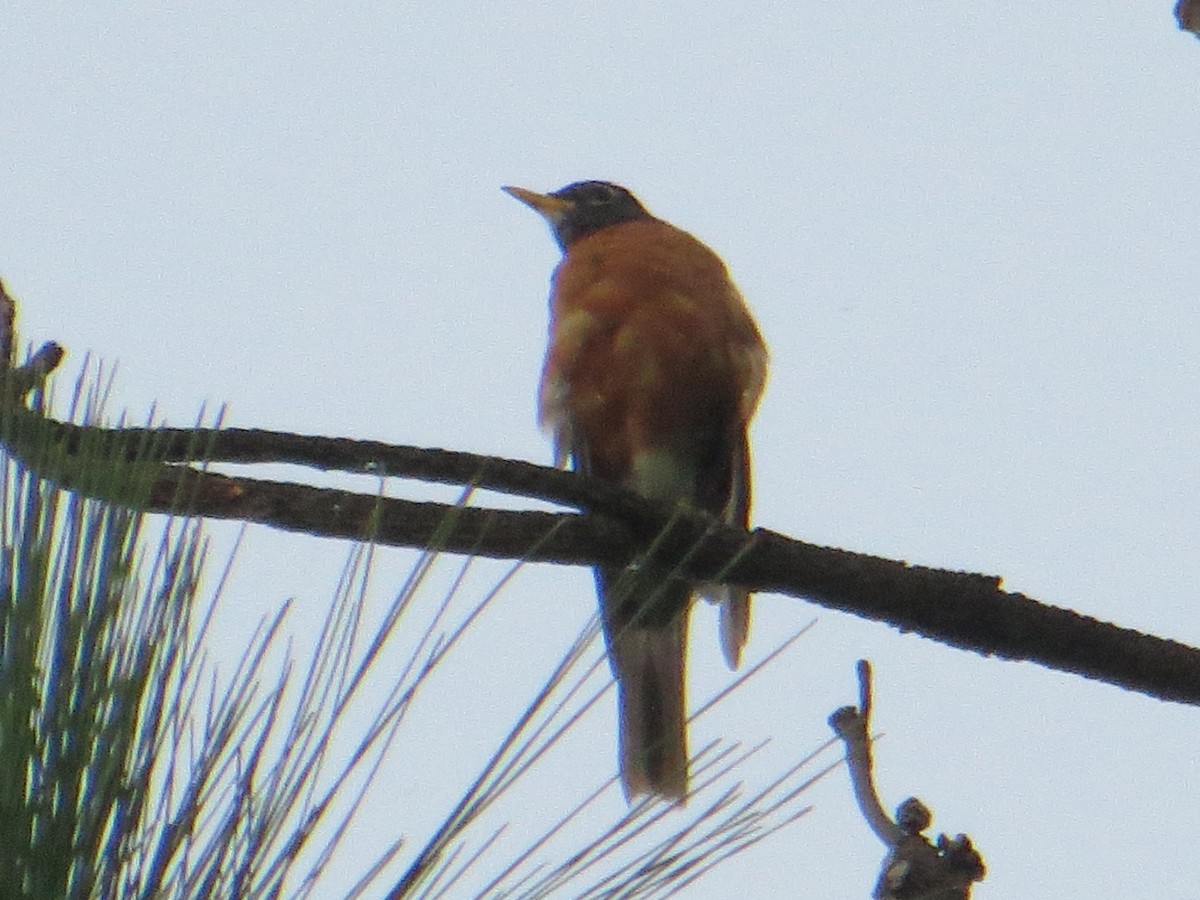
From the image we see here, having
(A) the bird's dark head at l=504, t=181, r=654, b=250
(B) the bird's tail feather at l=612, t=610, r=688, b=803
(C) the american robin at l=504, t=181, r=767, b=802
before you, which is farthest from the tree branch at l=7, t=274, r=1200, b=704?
(A) the bird's dark head at l=504, t=181, r=654, b=250

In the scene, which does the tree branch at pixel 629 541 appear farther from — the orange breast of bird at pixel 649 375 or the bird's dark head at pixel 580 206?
the bird's dark head at pixel 580 206

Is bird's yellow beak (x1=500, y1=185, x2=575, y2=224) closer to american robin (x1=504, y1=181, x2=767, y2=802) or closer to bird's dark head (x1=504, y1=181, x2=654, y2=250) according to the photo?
bird's dark head (x1=504, y1=181, x2=654, y2=250)

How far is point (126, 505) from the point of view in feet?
4.94

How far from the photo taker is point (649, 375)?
4.00 meters

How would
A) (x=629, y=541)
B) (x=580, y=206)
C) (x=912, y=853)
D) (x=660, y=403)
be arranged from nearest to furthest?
(x=912, y=853)
(x=629, y=541)
(x=660, y=403)
(x=580, y=206)

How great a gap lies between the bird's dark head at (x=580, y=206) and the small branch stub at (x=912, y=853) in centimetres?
369

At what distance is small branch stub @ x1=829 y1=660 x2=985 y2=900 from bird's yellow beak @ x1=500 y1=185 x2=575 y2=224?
4.02 m

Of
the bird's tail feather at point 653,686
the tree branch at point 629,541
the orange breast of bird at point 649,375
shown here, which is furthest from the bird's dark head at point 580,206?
the tree branch at point 629,541

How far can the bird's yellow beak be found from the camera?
18.5 feet

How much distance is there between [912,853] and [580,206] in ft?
13.6

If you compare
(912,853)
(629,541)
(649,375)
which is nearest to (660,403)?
(649,375)

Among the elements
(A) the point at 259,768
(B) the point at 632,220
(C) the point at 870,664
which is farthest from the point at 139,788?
(B) the point at 632,220

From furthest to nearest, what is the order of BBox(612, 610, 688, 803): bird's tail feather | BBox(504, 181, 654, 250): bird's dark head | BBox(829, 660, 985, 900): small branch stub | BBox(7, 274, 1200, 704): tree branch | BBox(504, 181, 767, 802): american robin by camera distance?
BBox(504, 181, 654, 250): bird's dark head → BBox(504, 181, 767, 802): american robin → BBox(612, 610, 688, 803): bird's tail feather → BBox(7, 274, 1200, 704): tree branch → BBox(829, 660, 985, 900): small branch stub

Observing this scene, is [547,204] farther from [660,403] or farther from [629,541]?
[629,541]
